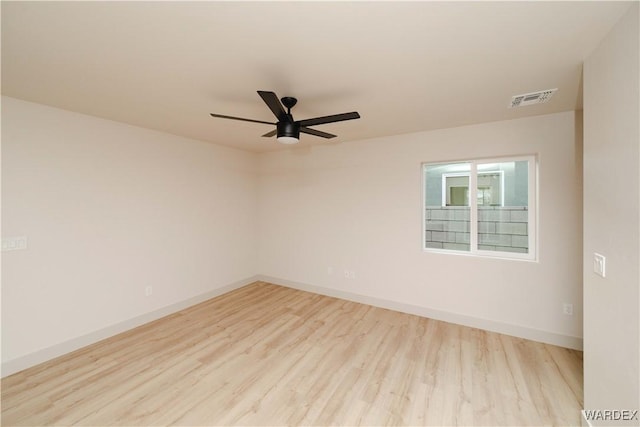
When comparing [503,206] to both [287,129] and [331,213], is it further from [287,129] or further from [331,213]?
[287,129]

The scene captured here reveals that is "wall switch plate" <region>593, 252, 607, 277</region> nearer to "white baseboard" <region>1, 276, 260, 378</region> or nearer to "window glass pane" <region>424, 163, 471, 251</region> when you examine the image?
"window glass pane" <region>424, 163, 471, 251</region>

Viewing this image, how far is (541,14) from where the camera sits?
132 cm

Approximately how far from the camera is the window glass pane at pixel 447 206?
11.1 ft

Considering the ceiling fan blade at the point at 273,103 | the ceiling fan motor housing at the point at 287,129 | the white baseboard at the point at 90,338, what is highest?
the ceiling fan blade at the point at 273,103

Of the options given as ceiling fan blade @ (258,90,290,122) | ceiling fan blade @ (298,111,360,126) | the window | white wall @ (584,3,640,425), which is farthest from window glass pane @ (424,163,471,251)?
ceiling fan blade @ (258,90,290,122)

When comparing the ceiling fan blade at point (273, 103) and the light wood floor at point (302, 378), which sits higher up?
the ceiling fan blade at point (273, 103)

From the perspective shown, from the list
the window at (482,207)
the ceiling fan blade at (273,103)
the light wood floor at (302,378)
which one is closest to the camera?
the ceiling fan blade at (273,103)

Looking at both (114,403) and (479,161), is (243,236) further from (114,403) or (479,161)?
(479,161)

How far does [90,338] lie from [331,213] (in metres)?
3.33

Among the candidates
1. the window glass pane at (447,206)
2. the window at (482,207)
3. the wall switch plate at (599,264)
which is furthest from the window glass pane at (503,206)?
the wall switch plate at (599,264)

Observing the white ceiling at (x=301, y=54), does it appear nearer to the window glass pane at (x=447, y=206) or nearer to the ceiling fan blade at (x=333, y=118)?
the ceiling fan blade at (x=333, y=118)

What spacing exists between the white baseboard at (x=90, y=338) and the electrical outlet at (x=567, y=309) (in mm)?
4537

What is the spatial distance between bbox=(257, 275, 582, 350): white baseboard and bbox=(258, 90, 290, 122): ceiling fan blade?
114 inches

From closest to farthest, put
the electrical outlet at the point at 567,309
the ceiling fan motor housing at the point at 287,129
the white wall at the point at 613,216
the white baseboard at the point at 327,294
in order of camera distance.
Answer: the white wall at the point at 613,216 → the ceiling fan motor housing at the point at 287,129 → the white baseboard at the point at 327,294 → the electrical outlet at the point at 567,309
